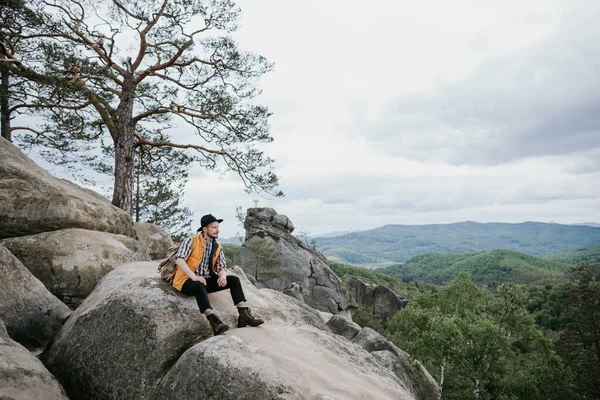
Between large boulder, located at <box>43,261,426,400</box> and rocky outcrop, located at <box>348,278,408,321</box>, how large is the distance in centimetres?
5691

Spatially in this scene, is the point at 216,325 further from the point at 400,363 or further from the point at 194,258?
the point at 400,363

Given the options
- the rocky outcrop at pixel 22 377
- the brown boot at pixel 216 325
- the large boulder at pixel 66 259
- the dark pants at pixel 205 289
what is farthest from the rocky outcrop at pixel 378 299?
the rocky outcrop at pixel 22 377

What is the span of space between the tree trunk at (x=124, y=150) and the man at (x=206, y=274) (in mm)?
13324

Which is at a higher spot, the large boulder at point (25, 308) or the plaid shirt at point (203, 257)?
the plaid shirt at point (203, 257)

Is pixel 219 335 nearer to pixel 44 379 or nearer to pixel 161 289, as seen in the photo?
pixel 161 289

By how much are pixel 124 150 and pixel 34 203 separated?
8.56 metres

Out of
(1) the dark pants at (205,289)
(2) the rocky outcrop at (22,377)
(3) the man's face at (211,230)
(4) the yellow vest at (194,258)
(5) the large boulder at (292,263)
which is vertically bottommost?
(5) the large boulder at (292,263)

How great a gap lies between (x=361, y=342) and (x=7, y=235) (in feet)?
43.9

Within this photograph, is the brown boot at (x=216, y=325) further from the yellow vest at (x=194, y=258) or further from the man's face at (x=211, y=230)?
the man's face at (x=211, y=230)

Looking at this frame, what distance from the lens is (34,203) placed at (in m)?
10.7

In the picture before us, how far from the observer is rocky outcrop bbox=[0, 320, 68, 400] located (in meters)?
5.12

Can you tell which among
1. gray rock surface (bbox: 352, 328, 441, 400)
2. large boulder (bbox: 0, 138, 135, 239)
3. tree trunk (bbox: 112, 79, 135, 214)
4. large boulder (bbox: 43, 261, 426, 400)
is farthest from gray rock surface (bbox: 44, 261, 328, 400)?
tree trunk (bbox: 112, 79, 135, 214)

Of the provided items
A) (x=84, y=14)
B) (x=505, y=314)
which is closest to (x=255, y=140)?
(x=84, y=14)

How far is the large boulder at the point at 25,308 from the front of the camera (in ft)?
24.5
